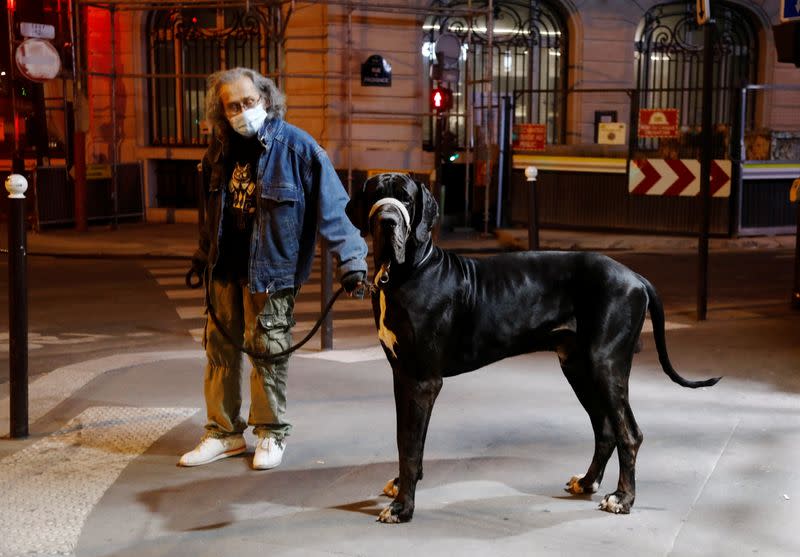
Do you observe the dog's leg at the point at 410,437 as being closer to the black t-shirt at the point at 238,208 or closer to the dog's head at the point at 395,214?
the dog's head at the point at 395,214

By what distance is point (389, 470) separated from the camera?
525 centimetres

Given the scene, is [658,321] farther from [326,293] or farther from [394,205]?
[326,293]

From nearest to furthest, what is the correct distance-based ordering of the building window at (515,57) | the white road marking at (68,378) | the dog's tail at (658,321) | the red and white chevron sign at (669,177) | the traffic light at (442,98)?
the dog's tail at (658,321), the white road marking at (68,378), the red and white chevron sign at (669,177), the traffic light at (442,98), the building window at (515,57)

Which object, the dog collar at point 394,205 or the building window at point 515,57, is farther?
the building window at point 515,57

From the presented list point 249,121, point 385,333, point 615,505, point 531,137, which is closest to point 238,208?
point 249,121

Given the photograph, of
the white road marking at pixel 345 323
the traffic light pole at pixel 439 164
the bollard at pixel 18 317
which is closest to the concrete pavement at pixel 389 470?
the bollard at pixel 18 317

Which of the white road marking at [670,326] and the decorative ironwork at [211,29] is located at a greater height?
the decorative ironwork at [211,29]

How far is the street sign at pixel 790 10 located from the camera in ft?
27.6

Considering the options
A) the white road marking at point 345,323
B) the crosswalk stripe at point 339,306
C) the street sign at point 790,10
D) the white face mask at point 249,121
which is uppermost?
the street sign at point 790,10

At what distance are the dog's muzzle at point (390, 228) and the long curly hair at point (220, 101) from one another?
1.17m

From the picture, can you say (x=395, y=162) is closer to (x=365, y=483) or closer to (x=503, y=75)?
(x=503, y=75)

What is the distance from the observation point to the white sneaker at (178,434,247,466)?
536 cm

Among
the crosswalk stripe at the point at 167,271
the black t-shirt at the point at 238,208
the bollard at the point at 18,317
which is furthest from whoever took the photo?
the crosswalk stripe at the point at 167,271

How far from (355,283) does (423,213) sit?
2.05 feet
